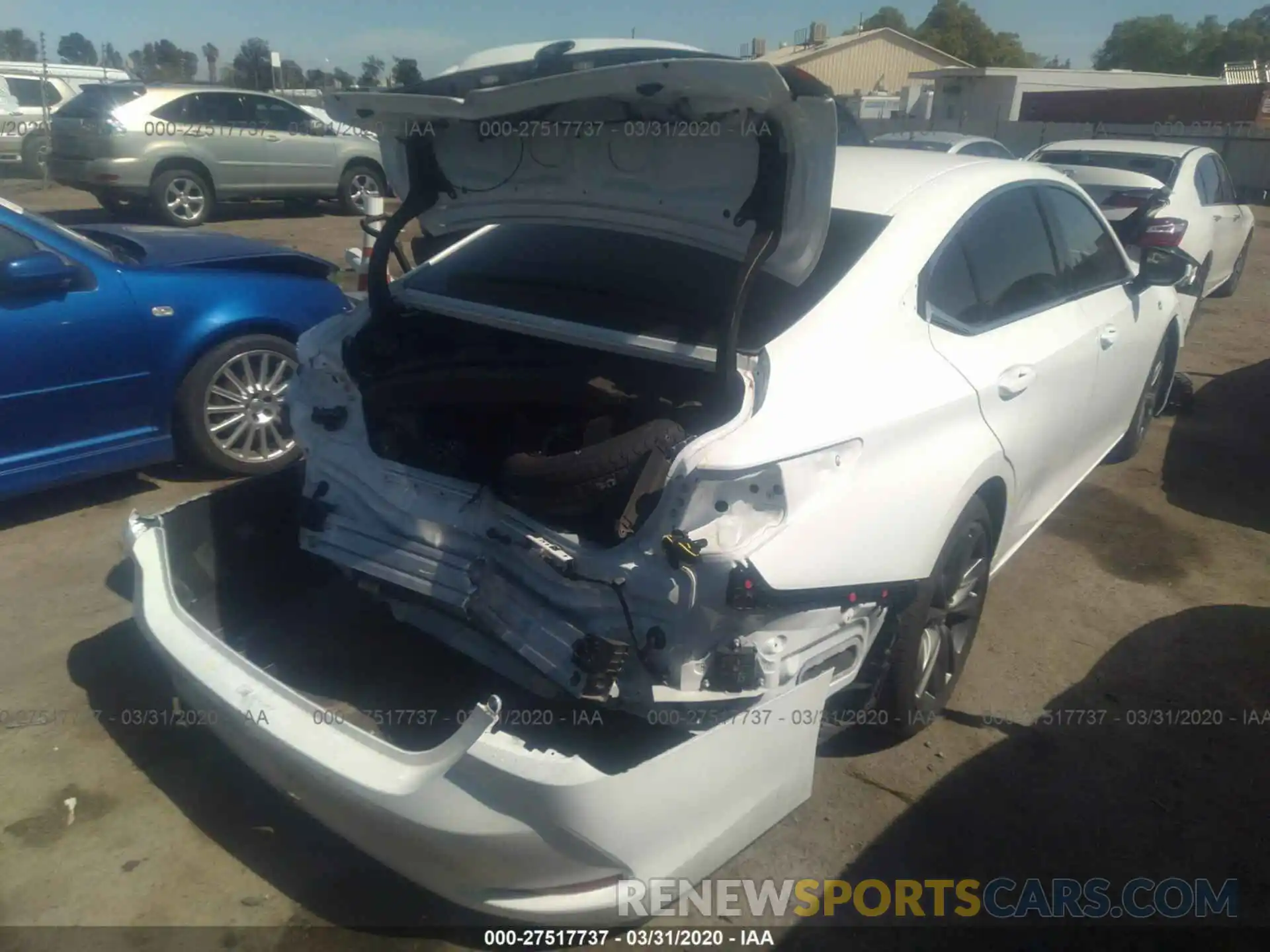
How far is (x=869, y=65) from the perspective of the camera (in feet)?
170

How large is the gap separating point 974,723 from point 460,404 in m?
1.96

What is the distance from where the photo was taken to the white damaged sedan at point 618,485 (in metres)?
2.07

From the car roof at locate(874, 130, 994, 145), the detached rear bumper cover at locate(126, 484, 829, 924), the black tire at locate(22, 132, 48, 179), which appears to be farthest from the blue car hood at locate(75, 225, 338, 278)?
the black tire at locate(22, 132, 48, 179)

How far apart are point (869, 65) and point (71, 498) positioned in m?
54.6

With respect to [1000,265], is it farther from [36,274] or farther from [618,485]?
[36,274]

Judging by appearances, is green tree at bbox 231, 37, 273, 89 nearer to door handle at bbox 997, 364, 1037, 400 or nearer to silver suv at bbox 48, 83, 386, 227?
silver suv at bbox 48, 83, 386, 227

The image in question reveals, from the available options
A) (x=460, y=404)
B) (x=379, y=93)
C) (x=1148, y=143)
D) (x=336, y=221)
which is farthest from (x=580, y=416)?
(x=336, y=221)

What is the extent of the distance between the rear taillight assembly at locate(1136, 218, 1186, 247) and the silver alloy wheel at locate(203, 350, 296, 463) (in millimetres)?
6119

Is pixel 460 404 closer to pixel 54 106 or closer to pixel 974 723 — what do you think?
pixel 974 723

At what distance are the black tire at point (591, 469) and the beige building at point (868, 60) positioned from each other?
1955 inches

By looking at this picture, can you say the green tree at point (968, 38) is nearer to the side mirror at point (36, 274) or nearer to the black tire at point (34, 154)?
the black tire at point (34, 154)

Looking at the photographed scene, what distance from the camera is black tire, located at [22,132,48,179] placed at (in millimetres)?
17703

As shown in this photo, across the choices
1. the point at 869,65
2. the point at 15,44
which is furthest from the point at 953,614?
the point at 15,44

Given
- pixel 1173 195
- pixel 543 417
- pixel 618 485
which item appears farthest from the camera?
pixel 1173 195
